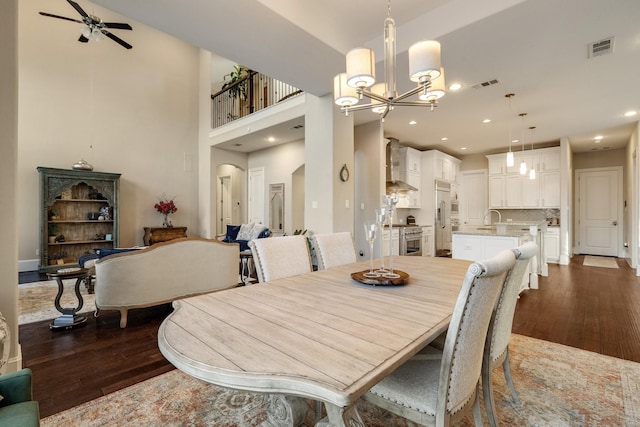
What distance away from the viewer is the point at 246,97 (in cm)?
711

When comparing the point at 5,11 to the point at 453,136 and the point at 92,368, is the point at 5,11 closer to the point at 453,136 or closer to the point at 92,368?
the point at 92,368

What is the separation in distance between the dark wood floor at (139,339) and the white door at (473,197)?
4108mm

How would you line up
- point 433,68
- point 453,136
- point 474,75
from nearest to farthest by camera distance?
point 433,68 < point 474,75 < point 453,136

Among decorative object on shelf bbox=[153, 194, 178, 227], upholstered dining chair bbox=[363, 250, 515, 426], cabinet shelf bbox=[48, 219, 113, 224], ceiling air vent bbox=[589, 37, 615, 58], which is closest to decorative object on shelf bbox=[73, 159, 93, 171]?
cabinet shelf bbox=[48, 219, 113, 224]

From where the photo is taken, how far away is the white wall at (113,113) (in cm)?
553

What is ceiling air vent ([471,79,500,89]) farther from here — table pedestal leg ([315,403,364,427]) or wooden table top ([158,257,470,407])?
table pedestal leg ([315,403,364,427])

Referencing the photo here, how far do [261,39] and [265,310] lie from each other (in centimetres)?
274

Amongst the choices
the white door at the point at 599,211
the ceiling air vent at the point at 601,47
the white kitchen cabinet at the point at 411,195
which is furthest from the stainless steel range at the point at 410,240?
the white door at the point at 599,211

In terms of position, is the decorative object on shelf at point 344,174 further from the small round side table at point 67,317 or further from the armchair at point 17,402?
the armchair at point 17,402

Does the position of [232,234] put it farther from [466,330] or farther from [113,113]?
[466,330]

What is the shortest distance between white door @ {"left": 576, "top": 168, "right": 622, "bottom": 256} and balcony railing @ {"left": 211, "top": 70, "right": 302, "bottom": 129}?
818cm

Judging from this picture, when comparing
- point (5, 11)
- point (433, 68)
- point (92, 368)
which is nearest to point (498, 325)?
point (433, 68)

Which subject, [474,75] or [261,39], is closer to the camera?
[261,39]

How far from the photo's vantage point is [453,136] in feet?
21.1
